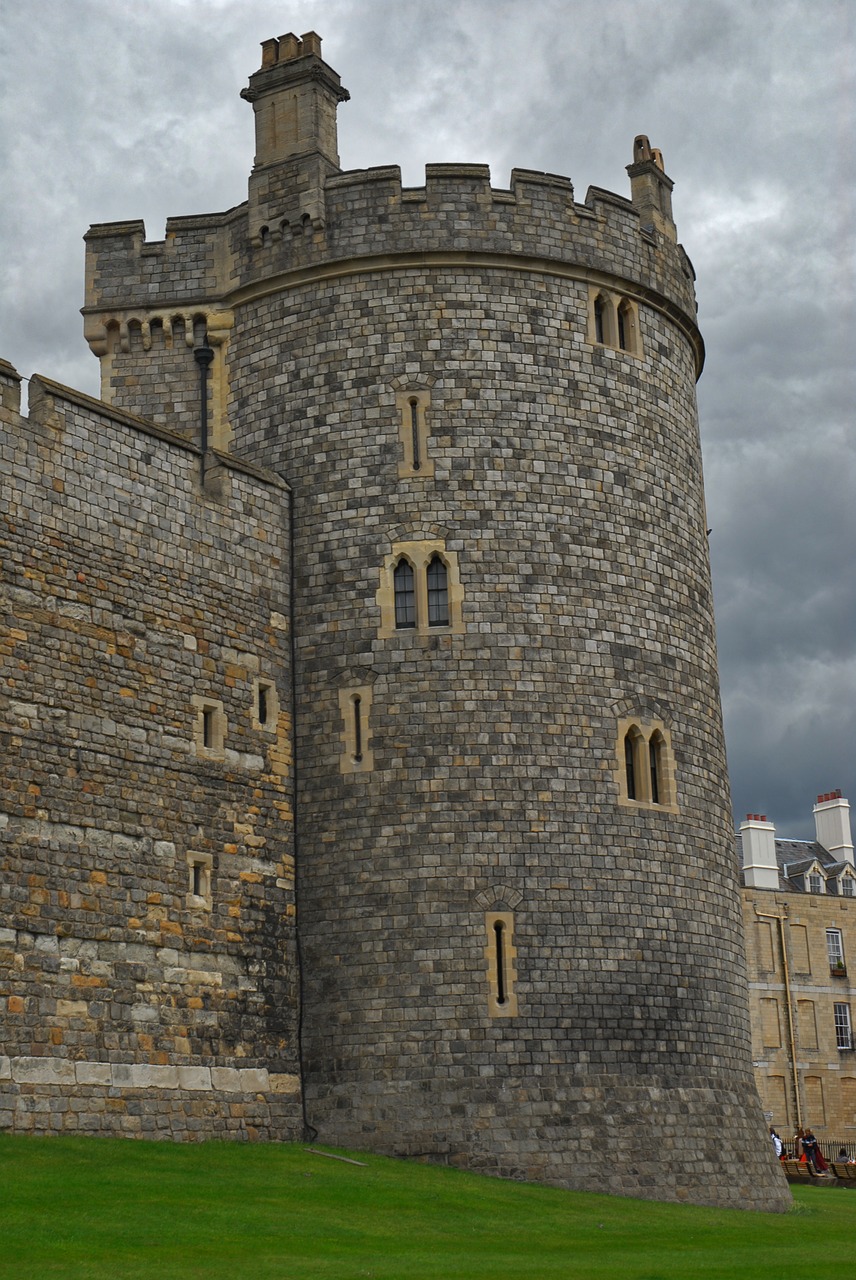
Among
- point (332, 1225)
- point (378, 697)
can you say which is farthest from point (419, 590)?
point (332, 1225)

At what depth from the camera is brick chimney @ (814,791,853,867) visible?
56.9 m

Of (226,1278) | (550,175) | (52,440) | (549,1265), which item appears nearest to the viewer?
(226,1278)

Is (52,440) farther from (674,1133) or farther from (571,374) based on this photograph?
(674,1133)

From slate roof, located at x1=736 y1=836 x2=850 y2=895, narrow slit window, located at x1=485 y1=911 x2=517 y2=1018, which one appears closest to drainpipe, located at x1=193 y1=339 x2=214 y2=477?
narrow slit window, located at x1=485 y1=911 x2=517 y2=1018

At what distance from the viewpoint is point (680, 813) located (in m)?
24.5

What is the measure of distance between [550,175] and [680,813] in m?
9.37

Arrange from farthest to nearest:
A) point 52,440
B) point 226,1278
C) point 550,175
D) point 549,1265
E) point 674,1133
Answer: point 550,175, point 674,1133, point 52,440, point 549,1265, point 226,1278

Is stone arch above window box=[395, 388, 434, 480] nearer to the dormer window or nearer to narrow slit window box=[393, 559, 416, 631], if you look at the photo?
narrow slit window box=[393, 559, 416, 631]

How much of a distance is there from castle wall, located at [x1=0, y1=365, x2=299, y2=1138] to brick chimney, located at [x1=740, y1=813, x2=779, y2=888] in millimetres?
30840

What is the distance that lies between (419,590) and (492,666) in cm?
143

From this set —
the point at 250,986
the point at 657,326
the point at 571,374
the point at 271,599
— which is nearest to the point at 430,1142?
the point at 250,986

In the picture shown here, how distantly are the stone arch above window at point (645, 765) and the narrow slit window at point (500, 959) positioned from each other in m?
2.50

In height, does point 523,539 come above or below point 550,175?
below

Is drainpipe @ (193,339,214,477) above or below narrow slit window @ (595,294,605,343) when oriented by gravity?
below
